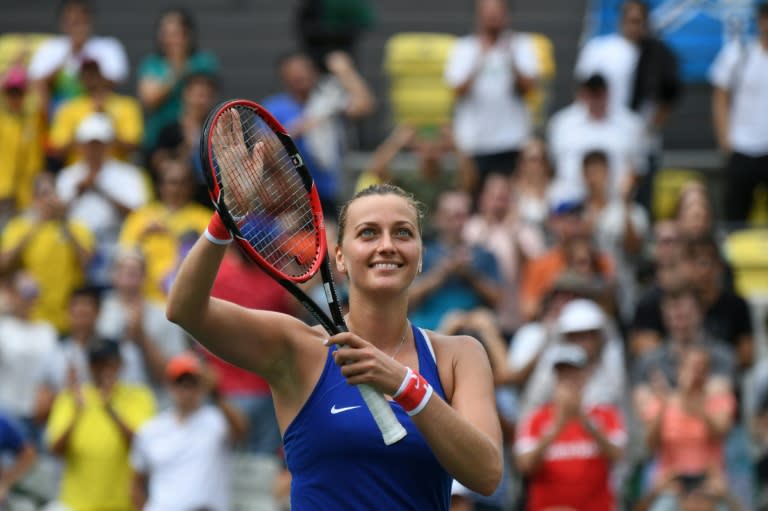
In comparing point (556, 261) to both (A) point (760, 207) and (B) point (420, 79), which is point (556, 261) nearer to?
(A) point (760, 207)

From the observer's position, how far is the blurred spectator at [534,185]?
36.3 feet

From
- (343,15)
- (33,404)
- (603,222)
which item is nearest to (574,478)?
(603,222)

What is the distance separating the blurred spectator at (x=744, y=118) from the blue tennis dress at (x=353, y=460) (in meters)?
7.95

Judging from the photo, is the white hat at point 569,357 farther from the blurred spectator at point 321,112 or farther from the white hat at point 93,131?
the white hat at point 93,131

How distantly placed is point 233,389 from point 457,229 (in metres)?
1.70

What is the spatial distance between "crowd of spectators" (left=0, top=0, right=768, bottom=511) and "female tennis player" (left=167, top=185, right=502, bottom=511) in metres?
3.22

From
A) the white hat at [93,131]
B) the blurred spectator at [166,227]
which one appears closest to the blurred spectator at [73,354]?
the blurred spectator at [166,227]

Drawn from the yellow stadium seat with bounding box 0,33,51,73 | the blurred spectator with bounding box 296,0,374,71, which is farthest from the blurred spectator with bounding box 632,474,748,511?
the yellow stadium seat with bounding box 0,33,51,73

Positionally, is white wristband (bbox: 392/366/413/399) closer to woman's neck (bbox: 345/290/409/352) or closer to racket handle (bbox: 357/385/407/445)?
racket handle (bbox: 357/385/407/445)

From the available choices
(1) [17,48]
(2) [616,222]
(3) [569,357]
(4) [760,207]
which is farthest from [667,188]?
(1) [17,48]

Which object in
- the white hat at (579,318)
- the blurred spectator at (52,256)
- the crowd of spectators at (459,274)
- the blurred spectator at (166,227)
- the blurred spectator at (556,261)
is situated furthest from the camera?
the blurred spectator at (52,256)

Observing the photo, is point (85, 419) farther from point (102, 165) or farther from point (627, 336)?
point (627, 336)

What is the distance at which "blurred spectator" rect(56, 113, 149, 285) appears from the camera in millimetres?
11273

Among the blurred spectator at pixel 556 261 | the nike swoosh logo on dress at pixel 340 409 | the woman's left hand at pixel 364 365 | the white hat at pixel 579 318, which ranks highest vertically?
the woman's left hand at pixel 364 365
